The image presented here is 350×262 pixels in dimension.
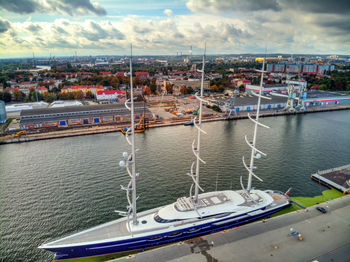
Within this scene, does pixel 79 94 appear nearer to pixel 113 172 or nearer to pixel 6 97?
pixel 6 97

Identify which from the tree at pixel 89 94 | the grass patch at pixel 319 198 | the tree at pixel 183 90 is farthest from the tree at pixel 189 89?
the grass patch at pixel 319 198

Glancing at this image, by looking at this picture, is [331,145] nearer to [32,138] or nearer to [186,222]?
[186,222]

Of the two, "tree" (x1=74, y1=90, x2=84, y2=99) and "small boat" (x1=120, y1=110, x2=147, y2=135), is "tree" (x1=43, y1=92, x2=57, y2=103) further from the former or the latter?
"small boat" (x1=120, y1=110, x2=147, y2=135)

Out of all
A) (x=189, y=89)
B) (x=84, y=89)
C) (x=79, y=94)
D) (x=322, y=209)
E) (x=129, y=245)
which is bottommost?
(x=129, y=245)

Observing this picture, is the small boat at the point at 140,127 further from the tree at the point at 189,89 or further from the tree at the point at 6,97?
the tree at the point at 6,97

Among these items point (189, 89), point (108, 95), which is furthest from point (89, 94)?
point (189, 89)

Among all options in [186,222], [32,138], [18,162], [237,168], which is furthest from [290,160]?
[32,138]

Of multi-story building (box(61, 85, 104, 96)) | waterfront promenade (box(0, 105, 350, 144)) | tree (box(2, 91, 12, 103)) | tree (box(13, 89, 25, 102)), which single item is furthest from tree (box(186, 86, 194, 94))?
tree (box(2, 91, 12, 103))
